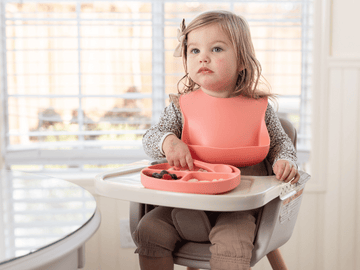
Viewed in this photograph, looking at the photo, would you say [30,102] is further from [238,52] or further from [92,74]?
[238,52]

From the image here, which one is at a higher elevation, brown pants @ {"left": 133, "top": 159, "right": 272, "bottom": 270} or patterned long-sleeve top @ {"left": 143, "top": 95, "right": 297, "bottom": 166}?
patterned long-sleeve top @ {"left": 143, "top": 95, "right": 297, "bottom": 166}

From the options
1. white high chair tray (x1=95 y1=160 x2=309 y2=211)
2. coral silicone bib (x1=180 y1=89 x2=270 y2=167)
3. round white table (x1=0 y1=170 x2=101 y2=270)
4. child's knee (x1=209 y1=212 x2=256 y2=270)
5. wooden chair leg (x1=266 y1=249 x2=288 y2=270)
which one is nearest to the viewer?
round white table (x1=0 y1=170 x2=101 y2=270)

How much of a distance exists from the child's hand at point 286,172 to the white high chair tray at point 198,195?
24 mm

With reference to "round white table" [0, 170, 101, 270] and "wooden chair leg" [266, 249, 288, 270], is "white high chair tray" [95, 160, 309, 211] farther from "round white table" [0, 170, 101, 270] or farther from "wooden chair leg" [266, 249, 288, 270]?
"wooden chair leg" [266, 249, 288, 270]

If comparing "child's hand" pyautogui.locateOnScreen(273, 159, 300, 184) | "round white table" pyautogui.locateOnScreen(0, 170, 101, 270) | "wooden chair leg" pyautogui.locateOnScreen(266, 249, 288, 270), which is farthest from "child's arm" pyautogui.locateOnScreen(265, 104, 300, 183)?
"round white table" pyautogui.locateOnScreen(0, 170, 101, 270)

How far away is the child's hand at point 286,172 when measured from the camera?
1045 mm

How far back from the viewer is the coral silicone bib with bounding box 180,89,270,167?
1.11 metres

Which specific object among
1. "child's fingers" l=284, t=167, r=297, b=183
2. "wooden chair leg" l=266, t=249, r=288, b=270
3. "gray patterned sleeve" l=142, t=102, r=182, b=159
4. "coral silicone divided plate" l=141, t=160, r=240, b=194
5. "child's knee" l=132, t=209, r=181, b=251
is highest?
"gray patterned sleeve" l=142, t=102, r=182, b=159

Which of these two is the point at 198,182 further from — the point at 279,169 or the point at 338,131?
the point at 338,131

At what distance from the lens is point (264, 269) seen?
187 centimetres

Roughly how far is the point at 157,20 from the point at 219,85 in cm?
84

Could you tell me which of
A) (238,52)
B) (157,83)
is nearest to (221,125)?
(238,52)

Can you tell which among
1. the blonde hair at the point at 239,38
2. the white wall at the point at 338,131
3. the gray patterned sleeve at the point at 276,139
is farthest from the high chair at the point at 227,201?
the white wall at the point at 338,131

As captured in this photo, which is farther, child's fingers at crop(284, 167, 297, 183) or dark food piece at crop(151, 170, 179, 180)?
child's fingers at crop(284, 167, 297, 183)
